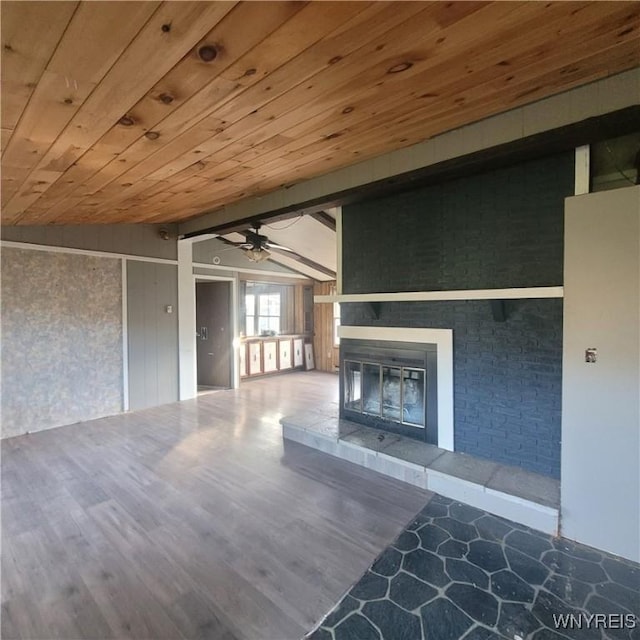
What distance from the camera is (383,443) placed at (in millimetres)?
3314

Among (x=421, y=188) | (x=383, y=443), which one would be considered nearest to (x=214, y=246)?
(x=421, y=188)

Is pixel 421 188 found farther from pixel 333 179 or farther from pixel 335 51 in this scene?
pixel 335 51

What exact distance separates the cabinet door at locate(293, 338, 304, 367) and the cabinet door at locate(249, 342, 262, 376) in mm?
1064

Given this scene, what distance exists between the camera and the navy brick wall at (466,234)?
2.57 meters

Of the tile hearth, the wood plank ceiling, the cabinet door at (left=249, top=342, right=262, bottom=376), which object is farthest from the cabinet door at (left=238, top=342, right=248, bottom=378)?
→ the wood plank ceiling

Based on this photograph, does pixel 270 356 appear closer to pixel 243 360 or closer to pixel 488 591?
pixel 243 360

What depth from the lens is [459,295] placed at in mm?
2766

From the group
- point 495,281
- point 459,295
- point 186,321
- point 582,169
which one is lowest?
point 186,321

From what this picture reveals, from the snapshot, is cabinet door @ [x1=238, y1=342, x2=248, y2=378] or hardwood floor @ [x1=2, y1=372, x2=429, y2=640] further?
cabinet door @ [x1=238, y1=342, x2=248, y2=378]

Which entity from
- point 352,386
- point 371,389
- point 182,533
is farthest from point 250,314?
point 182,533

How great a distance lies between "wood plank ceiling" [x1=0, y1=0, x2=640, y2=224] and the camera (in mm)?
1191

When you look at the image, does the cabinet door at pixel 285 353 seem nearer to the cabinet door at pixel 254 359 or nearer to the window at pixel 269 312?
the window at pixel 269 312

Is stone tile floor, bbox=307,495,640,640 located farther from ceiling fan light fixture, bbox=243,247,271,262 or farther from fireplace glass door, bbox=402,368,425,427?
ceiling fan light fixture, bbox=243,247,271,262

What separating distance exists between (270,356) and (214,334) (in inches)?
60.1
